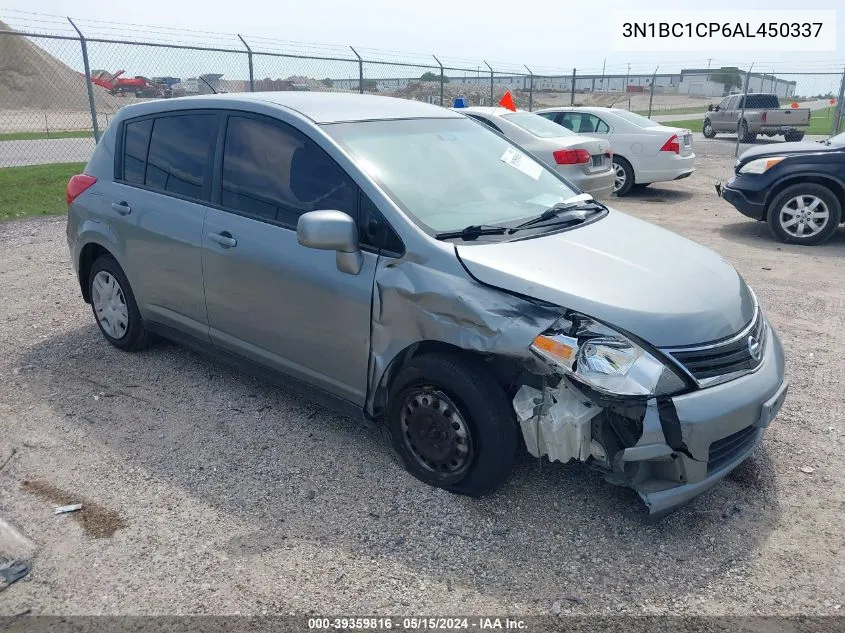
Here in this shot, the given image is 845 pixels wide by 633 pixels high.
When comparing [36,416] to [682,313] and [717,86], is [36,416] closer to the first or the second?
[682,313]

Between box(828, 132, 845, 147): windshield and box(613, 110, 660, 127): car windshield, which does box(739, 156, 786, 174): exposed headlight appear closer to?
box(828, 132, 845, 147): windshield

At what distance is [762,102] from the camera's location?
968 inches

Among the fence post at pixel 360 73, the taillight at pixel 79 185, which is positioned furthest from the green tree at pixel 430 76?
the taillight at pixel 79 185

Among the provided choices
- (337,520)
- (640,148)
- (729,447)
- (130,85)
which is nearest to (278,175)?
(337,520)

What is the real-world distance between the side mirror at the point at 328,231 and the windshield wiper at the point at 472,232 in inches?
15.6

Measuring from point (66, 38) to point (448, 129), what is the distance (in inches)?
400

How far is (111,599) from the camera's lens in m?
2.63

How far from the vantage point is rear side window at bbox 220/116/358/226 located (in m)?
3.42

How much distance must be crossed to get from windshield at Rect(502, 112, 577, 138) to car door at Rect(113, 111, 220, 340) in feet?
21.1

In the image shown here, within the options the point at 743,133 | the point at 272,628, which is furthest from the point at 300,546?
the point at 743,133

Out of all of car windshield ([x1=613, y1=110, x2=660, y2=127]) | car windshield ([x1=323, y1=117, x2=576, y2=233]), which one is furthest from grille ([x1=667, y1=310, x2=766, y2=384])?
car windshield ([x1=613, y1=110, x2=660, y2=127])

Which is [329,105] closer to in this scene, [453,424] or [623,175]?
[453,424]

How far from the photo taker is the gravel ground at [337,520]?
264 centimetres

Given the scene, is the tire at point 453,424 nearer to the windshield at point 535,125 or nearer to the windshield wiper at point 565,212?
the windshield wiper at point 565,212
